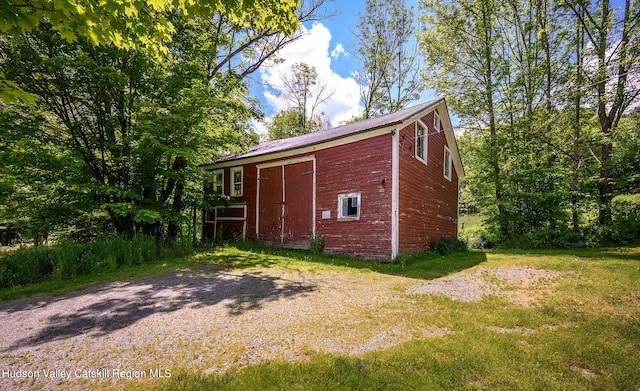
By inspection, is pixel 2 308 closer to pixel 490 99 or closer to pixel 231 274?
pixel 231 274

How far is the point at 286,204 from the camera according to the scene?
12219 millimetres

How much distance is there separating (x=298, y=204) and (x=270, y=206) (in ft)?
5.78

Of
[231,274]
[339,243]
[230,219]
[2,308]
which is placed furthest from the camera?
[230,219]

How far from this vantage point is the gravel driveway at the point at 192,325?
9.33 ft

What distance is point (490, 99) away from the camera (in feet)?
59.6

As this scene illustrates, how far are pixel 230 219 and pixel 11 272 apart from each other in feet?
28.3

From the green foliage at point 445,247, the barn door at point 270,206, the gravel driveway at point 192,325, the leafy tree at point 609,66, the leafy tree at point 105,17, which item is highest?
the leafy tree at point 609,66

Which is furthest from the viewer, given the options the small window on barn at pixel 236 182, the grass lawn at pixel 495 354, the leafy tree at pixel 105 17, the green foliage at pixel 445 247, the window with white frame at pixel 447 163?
the window with white frame at pixel 447 163

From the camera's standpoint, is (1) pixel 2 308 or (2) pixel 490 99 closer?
(1) pixel 2 308

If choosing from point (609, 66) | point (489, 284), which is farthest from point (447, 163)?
point (489, 284)

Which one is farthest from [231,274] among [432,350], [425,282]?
[432,350]

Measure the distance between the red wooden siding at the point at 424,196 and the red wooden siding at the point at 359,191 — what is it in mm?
604

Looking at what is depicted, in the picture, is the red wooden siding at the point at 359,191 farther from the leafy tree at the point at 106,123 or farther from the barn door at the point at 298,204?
the leafy tree at the point at 106,123

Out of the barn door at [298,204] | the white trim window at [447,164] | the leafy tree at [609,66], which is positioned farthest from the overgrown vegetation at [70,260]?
the leafy tree at [609,66]
